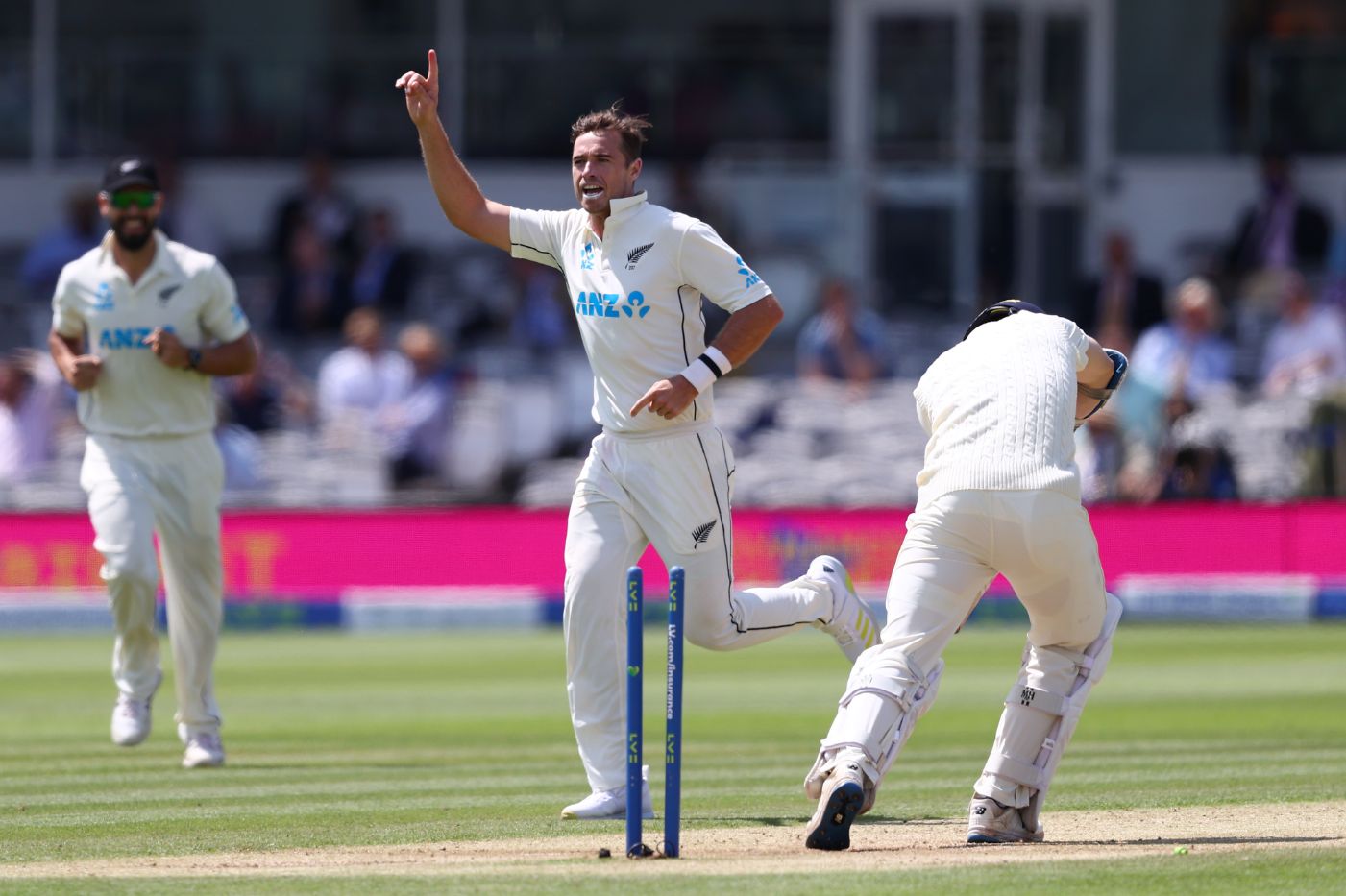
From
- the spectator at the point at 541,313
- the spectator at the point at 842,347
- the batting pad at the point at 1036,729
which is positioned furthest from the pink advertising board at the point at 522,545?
the batting pad at the point at 1036,729

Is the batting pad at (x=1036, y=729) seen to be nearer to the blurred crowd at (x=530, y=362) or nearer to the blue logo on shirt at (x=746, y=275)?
the blue logo on shirt at (x=746, y=275)

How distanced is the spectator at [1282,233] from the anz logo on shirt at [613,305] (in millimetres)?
13602

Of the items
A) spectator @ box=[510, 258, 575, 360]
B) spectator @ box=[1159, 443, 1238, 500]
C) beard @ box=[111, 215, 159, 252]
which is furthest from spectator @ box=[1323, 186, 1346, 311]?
beard @ box=[111, 215, 159, 252]

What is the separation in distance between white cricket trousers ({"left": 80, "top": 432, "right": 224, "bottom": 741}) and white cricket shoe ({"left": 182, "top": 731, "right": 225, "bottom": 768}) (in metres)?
0.03

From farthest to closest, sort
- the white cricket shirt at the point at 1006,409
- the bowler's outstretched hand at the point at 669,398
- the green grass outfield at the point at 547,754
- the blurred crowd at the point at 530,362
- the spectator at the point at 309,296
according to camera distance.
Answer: the spectator at the point at 309,296 < the blurred crowd at the point at 530,362 < the bowler's outstretched hand at the point at 669,398 < the white cricket shirt at the point at 1006,409 < the green grass outfield at the point at 547,754

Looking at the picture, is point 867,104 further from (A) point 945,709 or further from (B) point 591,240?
(B) point 591,240

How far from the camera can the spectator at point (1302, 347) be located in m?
17.2

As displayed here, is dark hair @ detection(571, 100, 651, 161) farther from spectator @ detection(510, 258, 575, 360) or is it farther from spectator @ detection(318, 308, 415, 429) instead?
spectator @ detection(510, 258, 575, 360)

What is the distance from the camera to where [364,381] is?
1753cm

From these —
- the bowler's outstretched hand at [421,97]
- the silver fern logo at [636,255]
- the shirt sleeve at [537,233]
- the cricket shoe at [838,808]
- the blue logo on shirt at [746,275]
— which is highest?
the bowler's outstretched hand at [421,97]

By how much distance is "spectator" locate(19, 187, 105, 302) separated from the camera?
63.5 ft

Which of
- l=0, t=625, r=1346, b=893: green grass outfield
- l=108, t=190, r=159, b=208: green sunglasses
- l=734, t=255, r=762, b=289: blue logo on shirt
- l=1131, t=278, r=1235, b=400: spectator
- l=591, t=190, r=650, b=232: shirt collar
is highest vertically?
l=108, t=190, r=159, b=208: green sunglasses

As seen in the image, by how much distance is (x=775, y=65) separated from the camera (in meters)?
21.6

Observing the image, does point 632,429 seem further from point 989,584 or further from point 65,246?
point 65,246
